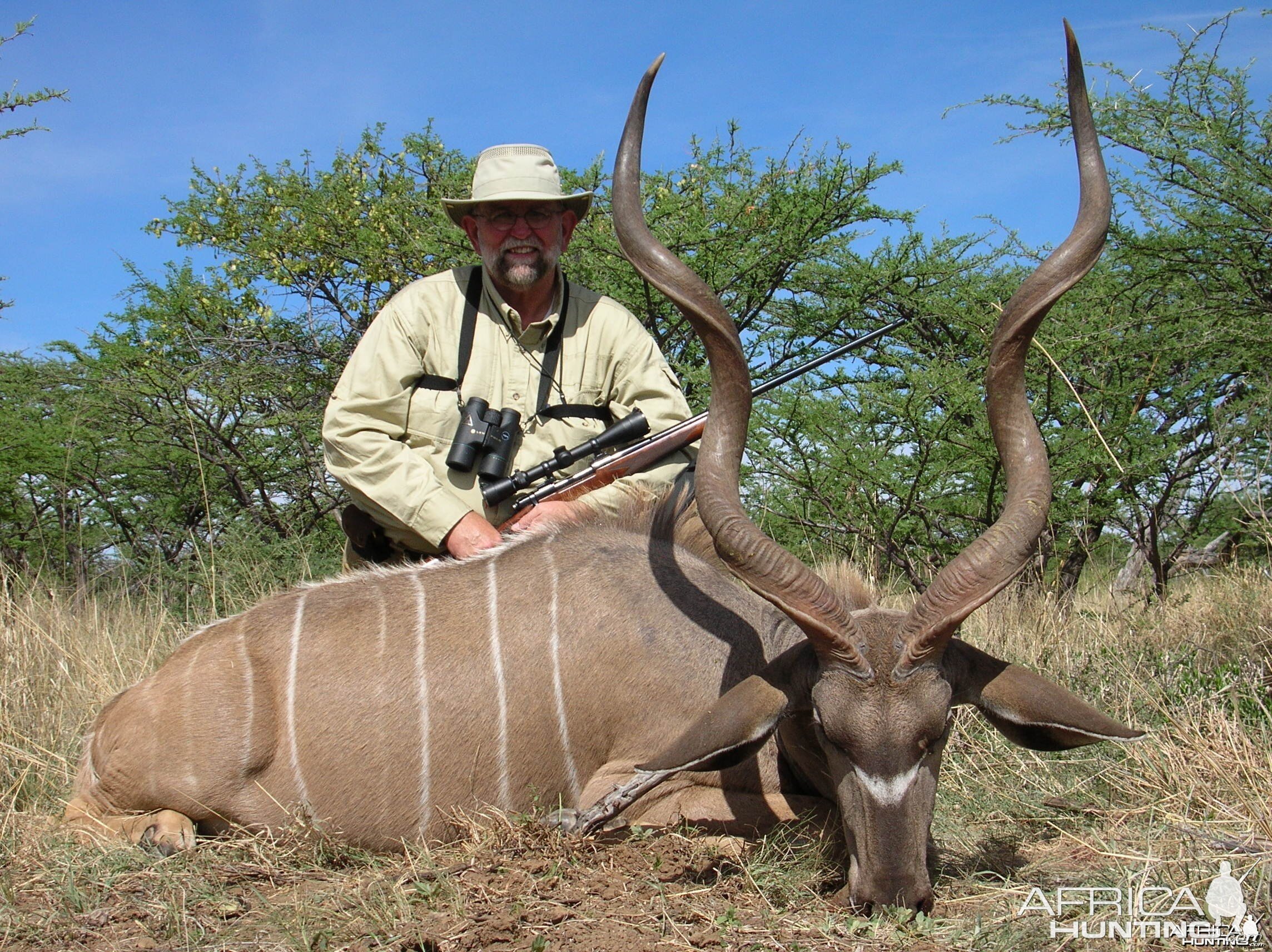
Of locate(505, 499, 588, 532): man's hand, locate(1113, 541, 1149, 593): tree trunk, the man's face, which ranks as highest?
the man's face

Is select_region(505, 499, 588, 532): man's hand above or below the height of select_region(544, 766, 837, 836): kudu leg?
above

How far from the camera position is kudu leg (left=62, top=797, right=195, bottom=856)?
2984 mm

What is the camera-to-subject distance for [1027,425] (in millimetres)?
2686

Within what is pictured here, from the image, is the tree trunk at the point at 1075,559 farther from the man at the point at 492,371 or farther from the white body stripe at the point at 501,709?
the white body stripe at the point at 501,709

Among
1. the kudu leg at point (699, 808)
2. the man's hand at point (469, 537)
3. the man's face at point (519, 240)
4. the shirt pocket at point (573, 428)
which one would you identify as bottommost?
the kudu leg at point (699, 808)

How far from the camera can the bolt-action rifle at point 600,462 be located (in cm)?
384

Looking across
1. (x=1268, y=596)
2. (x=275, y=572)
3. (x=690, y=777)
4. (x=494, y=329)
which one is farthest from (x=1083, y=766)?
(x=275, y=572)

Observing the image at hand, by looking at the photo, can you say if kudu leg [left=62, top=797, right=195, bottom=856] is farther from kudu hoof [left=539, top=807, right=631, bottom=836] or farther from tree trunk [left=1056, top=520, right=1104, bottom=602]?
tree trunk [left=1056, top=520, right=1104, bottom=602]

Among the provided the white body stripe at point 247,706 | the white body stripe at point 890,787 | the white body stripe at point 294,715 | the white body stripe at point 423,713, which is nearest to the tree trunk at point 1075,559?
the white body stripe at point 890,787

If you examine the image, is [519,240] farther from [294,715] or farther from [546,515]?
[294,715]

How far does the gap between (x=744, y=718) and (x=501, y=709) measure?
83 centimetres

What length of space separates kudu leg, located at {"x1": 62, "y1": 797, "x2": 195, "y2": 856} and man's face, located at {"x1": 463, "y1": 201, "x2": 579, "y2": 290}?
2.11 metres

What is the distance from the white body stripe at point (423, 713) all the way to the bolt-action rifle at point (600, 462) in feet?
2.55

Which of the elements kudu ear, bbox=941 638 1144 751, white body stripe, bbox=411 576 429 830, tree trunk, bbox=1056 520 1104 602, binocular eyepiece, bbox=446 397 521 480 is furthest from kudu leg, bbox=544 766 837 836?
tree trunk, bbox=1056 520 1104 602
